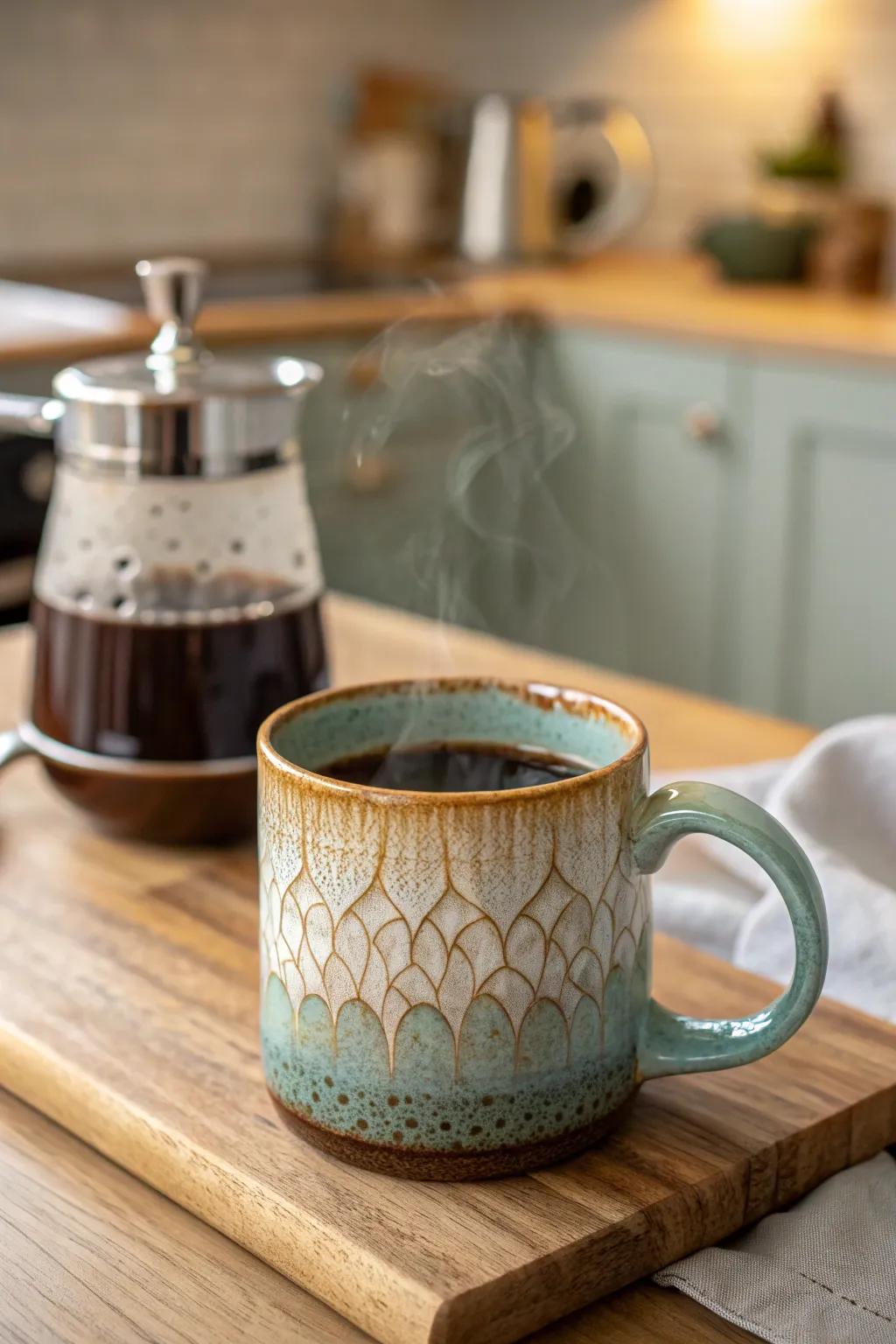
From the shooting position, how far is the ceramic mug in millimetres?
449

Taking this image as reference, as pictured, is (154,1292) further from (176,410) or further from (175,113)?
(175,113)

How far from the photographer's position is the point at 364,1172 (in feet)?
1.56

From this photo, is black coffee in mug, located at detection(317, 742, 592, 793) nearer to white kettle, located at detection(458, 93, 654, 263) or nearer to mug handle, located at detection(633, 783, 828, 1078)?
mug handle, located at detection(633, 783, 828, 1078)

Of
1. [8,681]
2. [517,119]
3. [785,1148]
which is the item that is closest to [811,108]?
[517,119]

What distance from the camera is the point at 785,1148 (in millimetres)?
495

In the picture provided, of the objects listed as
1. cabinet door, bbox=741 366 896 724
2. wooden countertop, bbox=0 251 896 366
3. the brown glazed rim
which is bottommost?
cabinet door, bbox=741 366 896 724

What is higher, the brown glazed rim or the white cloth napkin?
the brown glazed rim

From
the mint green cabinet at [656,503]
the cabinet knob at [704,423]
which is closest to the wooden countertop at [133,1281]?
the mint green cabinet at [656,503]

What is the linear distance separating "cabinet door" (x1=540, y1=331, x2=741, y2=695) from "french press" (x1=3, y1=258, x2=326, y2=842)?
1.67 metres

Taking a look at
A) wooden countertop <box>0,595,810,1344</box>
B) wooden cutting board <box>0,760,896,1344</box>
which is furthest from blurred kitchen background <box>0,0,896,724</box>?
wooden countertop <box>0,595,810,1344</box>

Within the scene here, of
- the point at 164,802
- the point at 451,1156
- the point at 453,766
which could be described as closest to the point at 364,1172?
the point at 451,1156

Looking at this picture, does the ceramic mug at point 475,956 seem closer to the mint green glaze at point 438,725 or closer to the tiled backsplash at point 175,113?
the mint green glaze at point 438,725

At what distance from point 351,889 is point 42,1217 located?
5.7 inches

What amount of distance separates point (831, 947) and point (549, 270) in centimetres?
249
